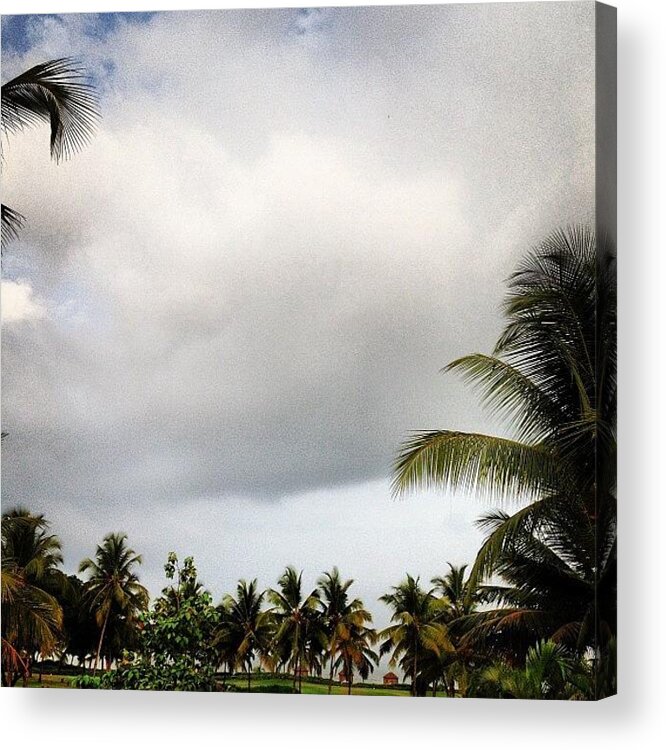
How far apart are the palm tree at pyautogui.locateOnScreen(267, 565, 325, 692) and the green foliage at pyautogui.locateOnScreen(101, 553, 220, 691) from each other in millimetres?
270

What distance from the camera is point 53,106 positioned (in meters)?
6.29

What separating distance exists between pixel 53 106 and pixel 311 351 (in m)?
1.51

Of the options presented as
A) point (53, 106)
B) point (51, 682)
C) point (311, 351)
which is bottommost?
point (51, 682)

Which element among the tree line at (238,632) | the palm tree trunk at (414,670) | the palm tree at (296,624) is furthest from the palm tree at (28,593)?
the palm tree trunk at (414,670)

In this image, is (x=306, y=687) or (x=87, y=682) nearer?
(x=306, y=687)

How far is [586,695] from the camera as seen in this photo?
5805mm

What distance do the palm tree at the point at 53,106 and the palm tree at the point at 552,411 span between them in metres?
1.91

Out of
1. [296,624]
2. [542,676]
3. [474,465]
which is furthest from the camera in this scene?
[296,624]

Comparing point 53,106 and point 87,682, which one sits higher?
point 53,106

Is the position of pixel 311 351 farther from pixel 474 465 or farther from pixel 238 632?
pixel 238 632

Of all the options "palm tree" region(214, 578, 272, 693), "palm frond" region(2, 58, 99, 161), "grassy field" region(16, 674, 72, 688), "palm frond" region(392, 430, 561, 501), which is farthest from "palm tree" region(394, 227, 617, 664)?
Answer: "palm frond" region(2, 58, 99, 161)

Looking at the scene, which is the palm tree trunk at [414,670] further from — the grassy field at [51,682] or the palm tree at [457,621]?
the grassy field at [51,682]

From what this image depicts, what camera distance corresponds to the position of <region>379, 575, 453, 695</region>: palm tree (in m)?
5.96

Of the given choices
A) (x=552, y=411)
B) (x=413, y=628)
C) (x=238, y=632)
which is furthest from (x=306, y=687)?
(x=552, y=411)
